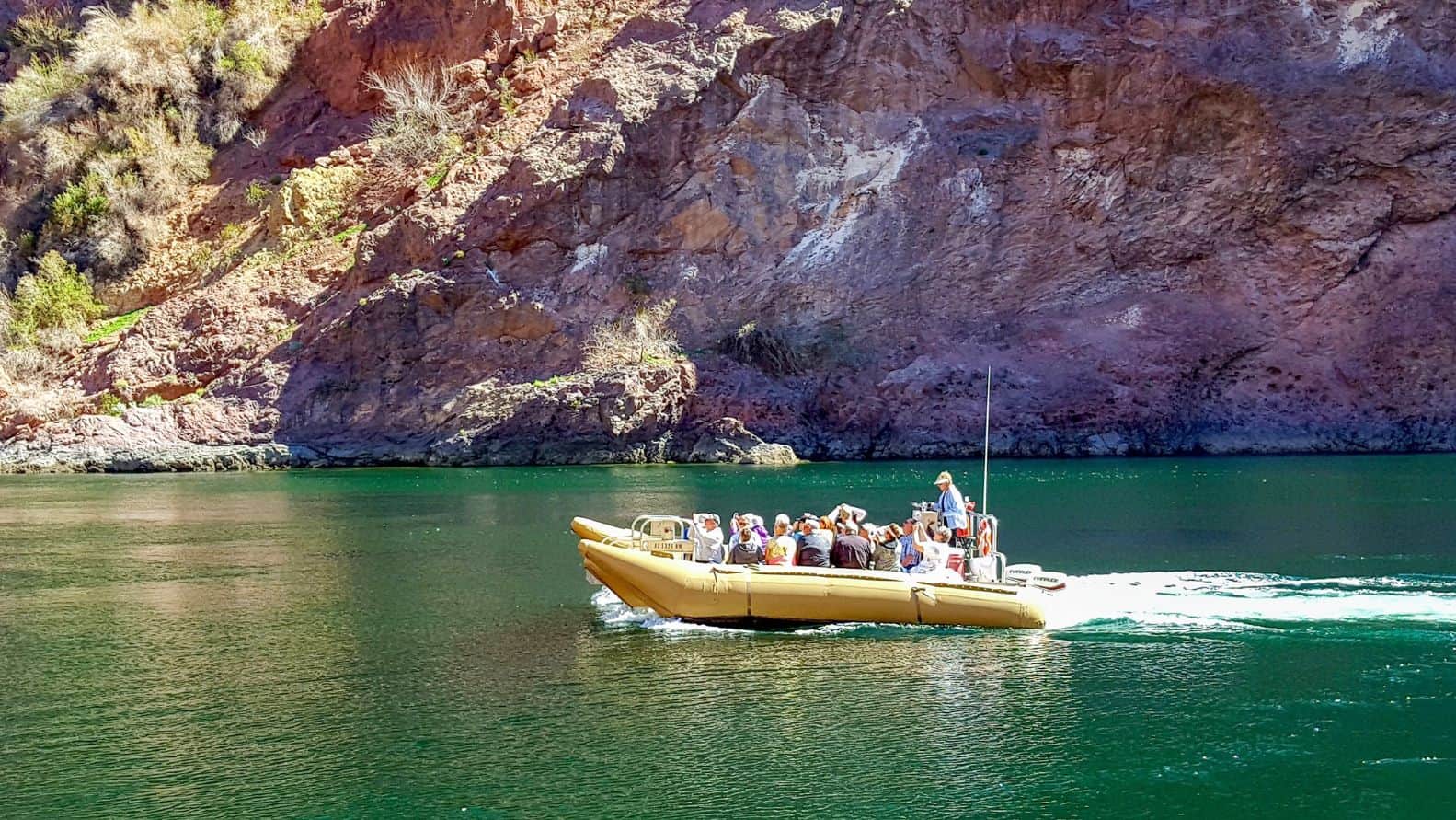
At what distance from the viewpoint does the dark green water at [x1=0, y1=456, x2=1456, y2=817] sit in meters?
13.7

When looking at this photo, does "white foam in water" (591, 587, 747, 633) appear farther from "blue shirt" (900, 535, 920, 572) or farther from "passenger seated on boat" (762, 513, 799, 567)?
"blue shirt" (900, 535, 920, 572)

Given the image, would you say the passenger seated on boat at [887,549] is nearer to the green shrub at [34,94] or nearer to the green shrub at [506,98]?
the green shrub at [506,98]

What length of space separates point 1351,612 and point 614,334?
142 feet

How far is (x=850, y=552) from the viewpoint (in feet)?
70.8

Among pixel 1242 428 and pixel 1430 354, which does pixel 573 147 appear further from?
pixel 1430 354

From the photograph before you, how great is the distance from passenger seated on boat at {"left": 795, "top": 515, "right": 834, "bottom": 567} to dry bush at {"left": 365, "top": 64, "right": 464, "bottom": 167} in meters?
54.3

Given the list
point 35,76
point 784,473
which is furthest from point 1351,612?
point 35,76

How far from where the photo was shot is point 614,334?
61.4m

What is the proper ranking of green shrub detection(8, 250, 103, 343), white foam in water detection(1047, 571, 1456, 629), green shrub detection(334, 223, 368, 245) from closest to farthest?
white foam in water detection(1047, 571, 1456, 629) < green shrub detection(8, 250, 103, 343) < green shrub detection(334, 223, 368, 245)

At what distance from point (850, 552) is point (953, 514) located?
1757 millimetres

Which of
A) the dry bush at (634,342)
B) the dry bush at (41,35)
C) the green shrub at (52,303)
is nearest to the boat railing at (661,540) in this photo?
the dry bush at (634,342)

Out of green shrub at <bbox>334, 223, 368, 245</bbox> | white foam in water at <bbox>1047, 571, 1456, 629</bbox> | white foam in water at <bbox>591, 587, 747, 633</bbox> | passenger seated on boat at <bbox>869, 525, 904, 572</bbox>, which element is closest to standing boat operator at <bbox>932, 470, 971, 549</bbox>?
passenger seated on boat at <bbox>869, 525, 904, 572</bbox>

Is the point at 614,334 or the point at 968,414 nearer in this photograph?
the point at 968,414

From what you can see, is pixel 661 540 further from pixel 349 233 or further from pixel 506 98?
pixel 506 98
